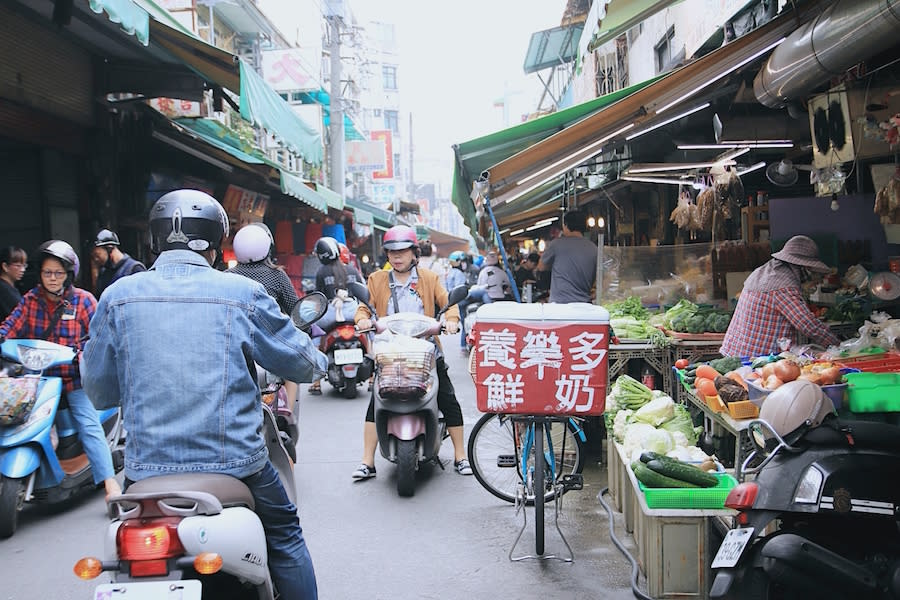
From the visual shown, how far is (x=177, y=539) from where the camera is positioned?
2.54 meters

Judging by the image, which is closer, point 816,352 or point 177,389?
point 177,389

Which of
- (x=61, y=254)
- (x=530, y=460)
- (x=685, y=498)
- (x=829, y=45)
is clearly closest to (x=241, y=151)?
(x=61, y=254)

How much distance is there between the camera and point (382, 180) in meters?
45.1

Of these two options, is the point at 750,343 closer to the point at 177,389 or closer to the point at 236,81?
the point at 177,389

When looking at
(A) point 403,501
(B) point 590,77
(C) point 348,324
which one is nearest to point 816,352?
(A) point 403,501

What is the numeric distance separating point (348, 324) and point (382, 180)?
35168 mm

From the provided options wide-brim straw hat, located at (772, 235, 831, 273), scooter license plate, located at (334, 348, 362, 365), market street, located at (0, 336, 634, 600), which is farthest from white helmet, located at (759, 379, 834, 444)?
scooter license plate, located at (334, 348, 362, 365)

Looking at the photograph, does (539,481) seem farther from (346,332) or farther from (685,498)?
(346,332)

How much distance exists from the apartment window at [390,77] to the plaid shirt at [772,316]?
6884 cm

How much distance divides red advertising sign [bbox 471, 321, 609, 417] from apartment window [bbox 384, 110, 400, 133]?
67518 mm

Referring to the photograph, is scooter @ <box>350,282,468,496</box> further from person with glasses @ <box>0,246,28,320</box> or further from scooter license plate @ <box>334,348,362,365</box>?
scooter license plate @ <box>334,348,362,365</box>

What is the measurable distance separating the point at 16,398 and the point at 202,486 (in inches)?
144

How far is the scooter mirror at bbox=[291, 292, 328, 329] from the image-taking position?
3.67 meters

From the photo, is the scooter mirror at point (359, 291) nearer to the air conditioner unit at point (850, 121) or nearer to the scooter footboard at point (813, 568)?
the air conditioner unit at point (850, 121)
